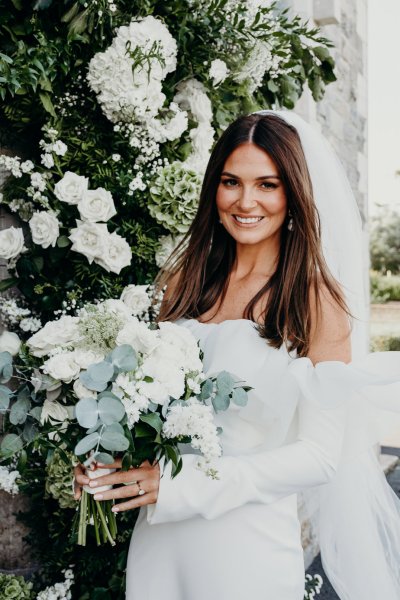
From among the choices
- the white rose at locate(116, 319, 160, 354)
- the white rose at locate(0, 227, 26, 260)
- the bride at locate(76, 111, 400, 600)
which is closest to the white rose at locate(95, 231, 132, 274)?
the white rose at locate(0, 227, 26, 260)

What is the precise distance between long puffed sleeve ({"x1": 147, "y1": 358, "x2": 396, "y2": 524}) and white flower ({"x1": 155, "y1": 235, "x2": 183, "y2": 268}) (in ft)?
3.59

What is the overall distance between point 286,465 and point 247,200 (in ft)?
2.72

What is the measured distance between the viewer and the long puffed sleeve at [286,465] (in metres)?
1.83

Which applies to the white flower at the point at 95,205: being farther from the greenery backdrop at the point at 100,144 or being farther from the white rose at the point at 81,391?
the white rose at the point at 81,391

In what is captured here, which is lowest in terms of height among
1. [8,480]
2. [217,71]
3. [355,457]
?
[8,480]

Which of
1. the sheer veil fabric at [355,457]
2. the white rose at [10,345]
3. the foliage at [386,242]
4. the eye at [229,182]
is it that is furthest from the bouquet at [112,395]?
the foliage at [386,242]

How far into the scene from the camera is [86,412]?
4.91 feet

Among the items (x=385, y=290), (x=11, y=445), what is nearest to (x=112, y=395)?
(x=11, y=445)

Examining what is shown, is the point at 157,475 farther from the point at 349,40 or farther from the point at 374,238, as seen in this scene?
the point at 374,238

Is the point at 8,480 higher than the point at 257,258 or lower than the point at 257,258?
lower

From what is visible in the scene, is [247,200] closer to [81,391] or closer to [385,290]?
[81,391]

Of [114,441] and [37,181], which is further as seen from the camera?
[37,181]

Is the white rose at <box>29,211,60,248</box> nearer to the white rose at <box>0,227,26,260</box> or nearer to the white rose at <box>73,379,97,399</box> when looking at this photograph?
the white rose at <box>0,227,26,260</box>

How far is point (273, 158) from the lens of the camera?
2.12 metres
